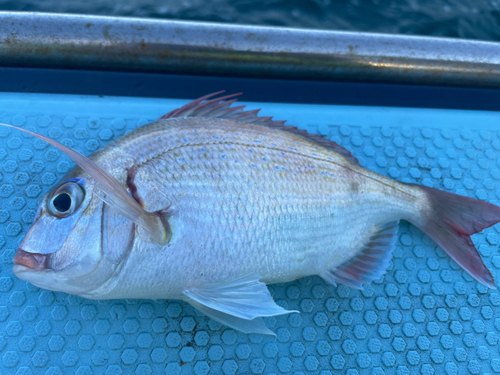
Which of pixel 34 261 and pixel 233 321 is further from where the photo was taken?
pixel 233 321

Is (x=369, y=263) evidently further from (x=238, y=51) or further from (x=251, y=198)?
(x=238, y=51)

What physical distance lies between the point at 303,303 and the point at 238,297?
1.24ft

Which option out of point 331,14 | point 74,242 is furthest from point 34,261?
point 331,14

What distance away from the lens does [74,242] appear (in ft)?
3.27

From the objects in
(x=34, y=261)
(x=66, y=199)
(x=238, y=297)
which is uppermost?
(x=66, y=199)

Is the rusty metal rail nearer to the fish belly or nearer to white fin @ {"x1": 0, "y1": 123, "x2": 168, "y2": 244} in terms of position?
the fish belly

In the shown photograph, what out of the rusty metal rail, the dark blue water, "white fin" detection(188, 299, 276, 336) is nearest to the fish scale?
"white fin" detection(188, 299, 276, 336)

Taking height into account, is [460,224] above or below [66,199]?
below

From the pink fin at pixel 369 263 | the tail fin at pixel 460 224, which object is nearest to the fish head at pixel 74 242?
the pink fin at pixel 369 263

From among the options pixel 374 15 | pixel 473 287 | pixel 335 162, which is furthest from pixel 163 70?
pixel 374 15

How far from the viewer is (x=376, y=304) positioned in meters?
1.41

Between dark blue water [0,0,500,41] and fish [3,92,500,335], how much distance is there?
2.25m

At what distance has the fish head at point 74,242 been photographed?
0.99 meters

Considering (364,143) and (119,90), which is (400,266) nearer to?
(364,143)
